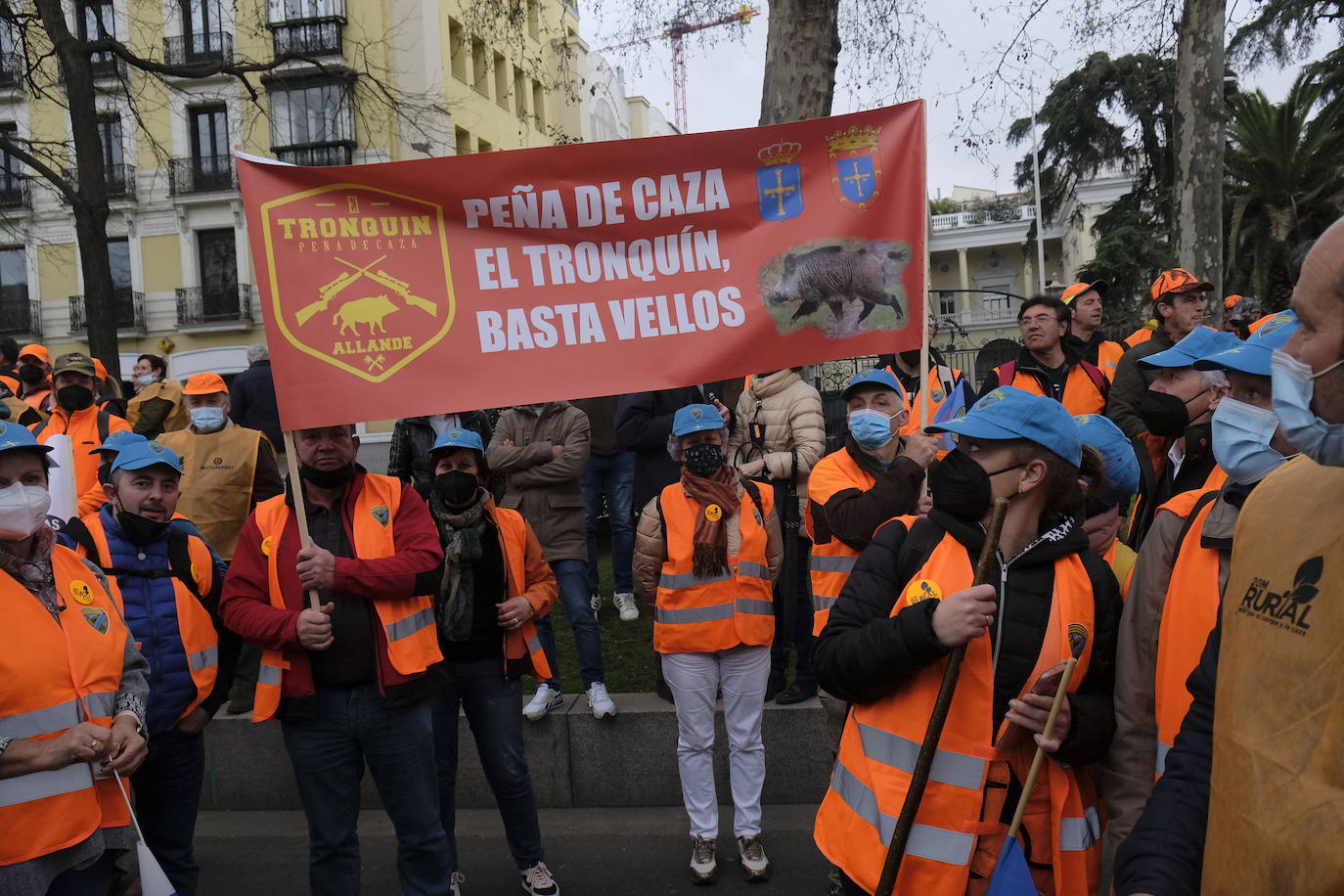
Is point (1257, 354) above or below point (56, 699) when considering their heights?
above

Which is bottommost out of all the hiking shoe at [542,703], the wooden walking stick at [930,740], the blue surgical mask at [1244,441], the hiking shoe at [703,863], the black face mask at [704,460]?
the hiking shoe at [703,863]

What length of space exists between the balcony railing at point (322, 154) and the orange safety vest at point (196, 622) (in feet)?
103

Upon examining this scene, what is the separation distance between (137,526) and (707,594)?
2400mm

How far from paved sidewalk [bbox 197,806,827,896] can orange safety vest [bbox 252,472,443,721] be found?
1.60 meters

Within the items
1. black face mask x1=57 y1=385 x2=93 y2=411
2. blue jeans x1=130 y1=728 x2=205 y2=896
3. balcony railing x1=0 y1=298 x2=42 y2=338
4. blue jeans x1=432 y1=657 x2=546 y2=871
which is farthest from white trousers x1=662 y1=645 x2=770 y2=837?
balcony railing x1=0 y1=298 x2=42 y2=338

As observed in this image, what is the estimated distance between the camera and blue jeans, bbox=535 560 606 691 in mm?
5945

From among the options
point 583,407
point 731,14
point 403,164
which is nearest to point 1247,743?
point 403,164

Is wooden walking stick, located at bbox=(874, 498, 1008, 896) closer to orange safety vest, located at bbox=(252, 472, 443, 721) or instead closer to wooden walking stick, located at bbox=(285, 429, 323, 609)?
orange safety vest, located at bbox=(252, 472, 443, 721)

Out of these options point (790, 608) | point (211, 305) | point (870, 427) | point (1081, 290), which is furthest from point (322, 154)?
point (870, 427)

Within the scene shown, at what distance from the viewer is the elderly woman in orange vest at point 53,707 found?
121 inches

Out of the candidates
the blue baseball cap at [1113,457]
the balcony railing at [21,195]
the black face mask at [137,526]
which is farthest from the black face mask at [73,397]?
the balcony railing at [21,195]

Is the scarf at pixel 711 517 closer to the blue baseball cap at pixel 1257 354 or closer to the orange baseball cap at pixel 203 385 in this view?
the blue baseball cap at pixel 1257 354

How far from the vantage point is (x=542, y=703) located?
577 cm

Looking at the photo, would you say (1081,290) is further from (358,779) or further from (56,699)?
(56,699)
